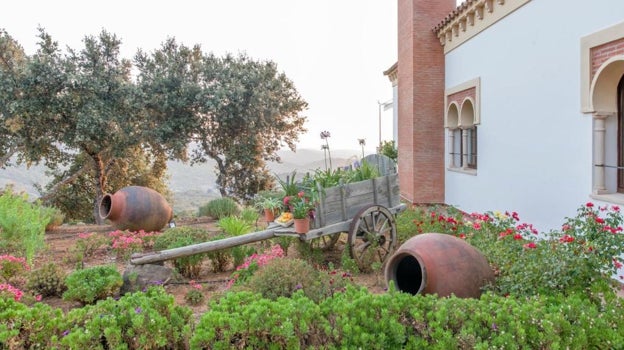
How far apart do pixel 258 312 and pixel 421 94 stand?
433 inches

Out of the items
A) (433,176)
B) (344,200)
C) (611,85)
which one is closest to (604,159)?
(611,85)

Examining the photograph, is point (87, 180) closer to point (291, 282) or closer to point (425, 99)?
point (425, 99)

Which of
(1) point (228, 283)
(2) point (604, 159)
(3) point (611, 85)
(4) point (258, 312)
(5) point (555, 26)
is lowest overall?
(1) point (228, 283)

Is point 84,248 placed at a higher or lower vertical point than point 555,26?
lower

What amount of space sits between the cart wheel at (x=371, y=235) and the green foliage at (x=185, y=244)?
78.1 inches

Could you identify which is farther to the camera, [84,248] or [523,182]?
[523,182]

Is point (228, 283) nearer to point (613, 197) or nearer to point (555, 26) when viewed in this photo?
point (613, 197)

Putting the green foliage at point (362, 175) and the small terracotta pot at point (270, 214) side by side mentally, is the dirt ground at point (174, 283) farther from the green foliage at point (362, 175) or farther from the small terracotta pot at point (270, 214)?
the green foliage at point (362, 175)

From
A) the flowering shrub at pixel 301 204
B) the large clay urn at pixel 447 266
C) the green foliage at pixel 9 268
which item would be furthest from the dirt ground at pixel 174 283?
the large clay urn at pixel 447 266

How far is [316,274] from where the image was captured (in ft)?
15.0

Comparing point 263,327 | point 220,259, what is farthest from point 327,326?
point 220,259

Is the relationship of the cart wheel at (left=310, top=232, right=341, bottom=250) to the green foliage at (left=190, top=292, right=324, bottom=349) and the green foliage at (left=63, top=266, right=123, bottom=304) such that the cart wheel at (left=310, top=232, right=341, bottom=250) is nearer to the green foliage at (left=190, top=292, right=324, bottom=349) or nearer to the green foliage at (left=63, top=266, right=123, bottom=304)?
the green foliage at (left=63, top=266, right=123, bottom=304)

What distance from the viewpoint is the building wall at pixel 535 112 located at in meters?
6.70

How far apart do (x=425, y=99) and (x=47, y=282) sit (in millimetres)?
10334
